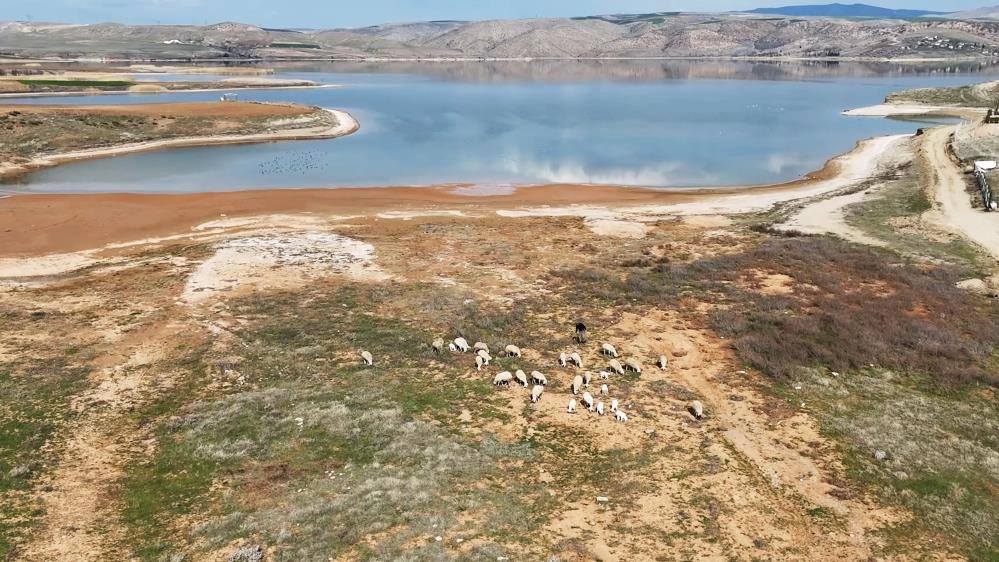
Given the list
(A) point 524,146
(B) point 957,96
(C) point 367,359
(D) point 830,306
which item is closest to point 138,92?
(A) point 524,146

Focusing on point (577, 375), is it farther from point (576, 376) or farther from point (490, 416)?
point (490, 416)

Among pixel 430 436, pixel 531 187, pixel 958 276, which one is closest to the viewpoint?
pixel 430 436

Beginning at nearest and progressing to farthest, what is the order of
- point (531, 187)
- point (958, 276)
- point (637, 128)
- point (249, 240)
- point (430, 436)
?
1. point (430, 436)
2. point (958, 276)
3. point (249, 240)
4. point (531, 187)
5. point (637, 128)

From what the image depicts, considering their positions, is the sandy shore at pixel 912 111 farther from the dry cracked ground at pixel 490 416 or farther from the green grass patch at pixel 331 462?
the green grass patch at pixel 331 462

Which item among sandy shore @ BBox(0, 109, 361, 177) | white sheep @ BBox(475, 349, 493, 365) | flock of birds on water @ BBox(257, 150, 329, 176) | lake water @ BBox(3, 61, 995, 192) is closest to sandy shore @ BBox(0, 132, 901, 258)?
lake water @ BBox(3, 61, 995, 192)

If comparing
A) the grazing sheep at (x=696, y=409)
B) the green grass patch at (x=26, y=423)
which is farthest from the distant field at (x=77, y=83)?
the grazing sheep at (x=696, y=409)

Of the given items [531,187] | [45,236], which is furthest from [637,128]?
[45,236]

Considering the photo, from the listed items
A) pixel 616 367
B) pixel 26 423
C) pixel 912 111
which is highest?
pixel 912 111

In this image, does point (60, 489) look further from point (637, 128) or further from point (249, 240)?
point (637, 128)
